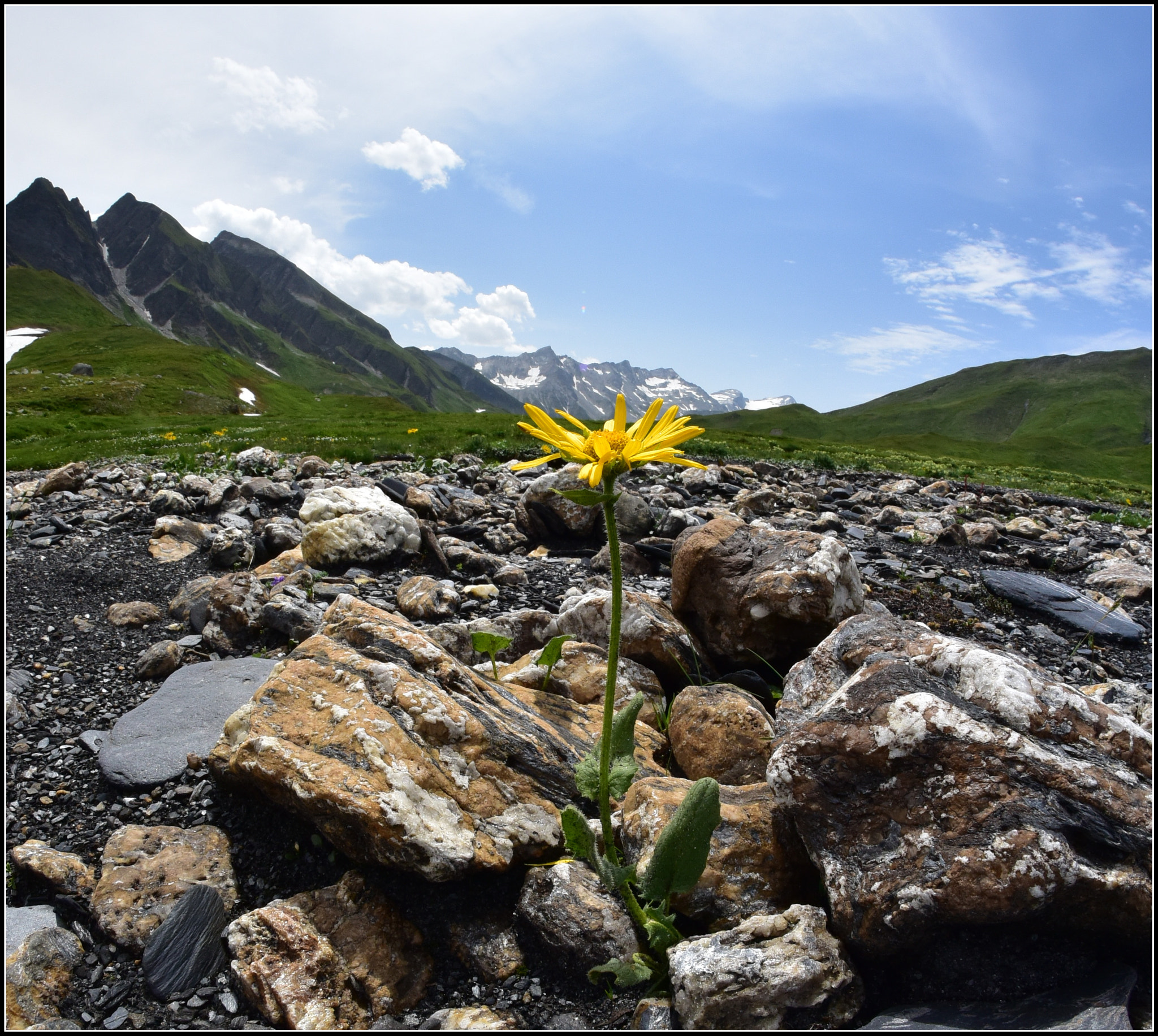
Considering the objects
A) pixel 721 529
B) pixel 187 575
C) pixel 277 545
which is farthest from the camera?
pixel 277 545

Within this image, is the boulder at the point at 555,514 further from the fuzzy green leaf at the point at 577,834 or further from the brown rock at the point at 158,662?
the fuzzy green leaf at the point at 577,834

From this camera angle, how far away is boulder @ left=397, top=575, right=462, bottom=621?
260 inches

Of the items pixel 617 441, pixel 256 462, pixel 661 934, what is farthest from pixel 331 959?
pixel 256 462

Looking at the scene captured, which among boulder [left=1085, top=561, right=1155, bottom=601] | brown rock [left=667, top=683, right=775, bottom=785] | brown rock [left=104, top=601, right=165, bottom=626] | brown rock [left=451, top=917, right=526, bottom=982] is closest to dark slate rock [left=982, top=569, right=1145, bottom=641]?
boulder [left=1085, top=561, right=1155, bottom=601]

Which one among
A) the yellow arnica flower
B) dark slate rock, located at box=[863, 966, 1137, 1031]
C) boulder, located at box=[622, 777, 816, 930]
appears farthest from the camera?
boulder, located at box=[622, 777, 816, 930]

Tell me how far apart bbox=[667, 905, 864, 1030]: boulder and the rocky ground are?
2 centimetres

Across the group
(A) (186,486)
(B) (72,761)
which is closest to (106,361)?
(A) (186,486)

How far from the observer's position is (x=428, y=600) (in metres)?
6.66

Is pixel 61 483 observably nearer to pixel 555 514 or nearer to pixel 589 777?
pixel 555 514

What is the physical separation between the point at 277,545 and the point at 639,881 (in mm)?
7524

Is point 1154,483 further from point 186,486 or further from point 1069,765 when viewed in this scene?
point 186,486

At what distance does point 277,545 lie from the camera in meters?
8.89

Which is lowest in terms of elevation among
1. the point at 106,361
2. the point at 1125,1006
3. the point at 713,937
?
the point at 713,937

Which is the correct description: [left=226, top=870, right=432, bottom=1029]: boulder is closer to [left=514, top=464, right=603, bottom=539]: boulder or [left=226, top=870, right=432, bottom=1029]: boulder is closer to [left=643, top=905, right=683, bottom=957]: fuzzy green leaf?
[left=643, top=905, right=683, bottom=957]: fuzzy green leaf
